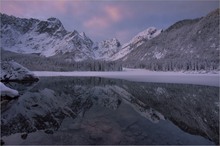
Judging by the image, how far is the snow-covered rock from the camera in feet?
154

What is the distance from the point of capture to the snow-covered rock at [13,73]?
154 feet

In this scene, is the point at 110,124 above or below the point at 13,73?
below

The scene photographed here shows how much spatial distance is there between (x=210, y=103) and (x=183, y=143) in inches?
419

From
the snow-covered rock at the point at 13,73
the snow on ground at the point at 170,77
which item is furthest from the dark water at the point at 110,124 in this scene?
the snow-covered rock at the point at 13,73

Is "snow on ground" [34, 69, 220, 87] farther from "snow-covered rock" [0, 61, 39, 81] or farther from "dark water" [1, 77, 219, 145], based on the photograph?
"dark water" [1, 77, 219, 145]

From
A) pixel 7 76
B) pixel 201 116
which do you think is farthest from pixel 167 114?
pixel 7 76

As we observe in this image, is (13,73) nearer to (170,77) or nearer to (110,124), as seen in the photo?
(110,124)

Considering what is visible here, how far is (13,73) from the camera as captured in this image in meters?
48.1

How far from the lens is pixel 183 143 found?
932 centimetres

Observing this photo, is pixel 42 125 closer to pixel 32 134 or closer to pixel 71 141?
pixel 32 134

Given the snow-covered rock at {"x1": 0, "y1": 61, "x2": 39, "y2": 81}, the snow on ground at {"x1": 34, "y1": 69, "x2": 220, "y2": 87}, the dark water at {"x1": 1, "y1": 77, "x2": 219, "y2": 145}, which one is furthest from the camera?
the snow-covered rock at {"x1": 0, "y1": 61, "x2": 39, "y2": 81}

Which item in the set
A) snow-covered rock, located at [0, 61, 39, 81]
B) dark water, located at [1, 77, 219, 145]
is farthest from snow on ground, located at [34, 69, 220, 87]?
dark water, located at [1, 77, 219, 145]

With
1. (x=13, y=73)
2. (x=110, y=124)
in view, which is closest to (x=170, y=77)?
(x=13, y=73)

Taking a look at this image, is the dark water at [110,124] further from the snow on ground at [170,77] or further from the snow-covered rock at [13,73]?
the snow-covered rock at [13,73]
